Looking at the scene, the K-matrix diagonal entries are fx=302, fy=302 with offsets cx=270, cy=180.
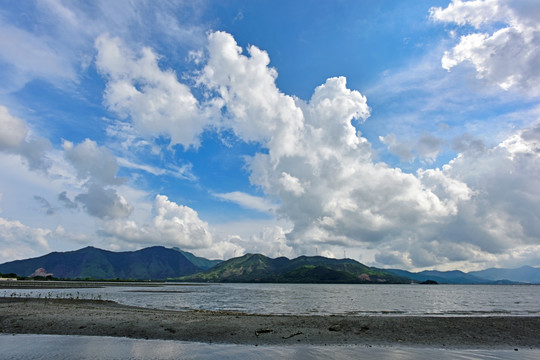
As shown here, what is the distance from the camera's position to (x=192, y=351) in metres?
22.6

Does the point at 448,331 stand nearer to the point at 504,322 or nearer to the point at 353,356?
the point at 504,322

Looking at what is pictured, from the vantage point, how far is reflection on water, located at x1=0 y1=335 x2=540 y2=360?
21.1 metres

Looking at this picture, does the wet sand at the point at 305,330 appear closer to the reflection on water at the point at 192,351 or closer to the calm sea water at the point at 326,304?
the reflection on water at the point at 192,351

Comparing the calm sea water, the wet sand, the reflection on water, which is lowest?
the calm sea water

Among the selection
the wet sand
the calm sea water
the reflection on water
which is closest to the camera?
the reflection on water

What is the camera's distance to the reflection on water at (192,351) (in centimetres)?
2111

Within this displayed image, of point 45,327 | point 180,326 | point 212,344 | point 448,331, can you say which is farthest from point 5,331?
point 448,331

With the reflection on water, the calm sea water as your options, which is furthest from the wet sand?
the calm sea water

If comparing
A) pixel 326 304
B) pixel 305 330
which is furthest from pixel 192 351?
pixel 326 304

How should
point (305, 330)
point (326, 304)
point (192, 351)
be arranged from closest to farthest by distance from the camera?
1. point (192, 351)
2. point (305, 330)
3. point (326, 304)

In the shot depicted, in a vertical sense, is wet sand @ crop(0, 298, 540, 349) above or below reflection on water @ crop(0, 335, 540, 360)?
below

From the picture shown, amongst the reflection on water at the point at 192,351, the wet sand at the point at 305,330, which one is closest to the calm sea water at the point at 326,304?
the wet sand at the point at 305,330

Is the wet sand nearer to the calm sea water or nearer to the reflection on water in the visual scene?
the reflection on water

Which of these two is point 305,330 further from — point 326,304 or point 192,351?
point 326,304
